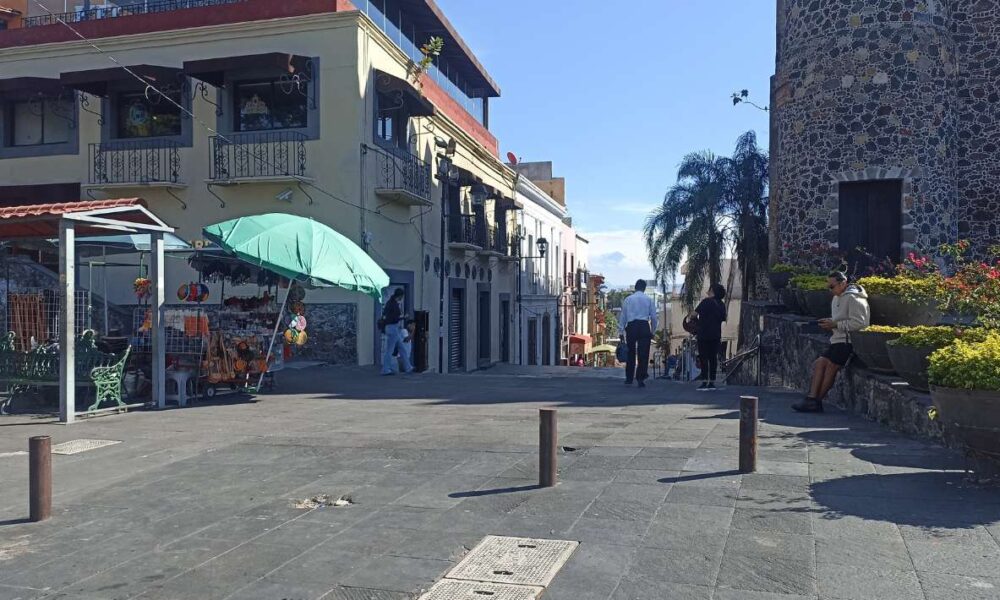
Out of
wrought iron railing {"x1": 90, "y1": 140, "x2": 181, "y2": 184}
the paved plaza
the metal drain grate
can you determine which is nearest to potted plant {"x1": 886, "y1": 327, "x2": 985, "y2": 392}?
the paved plaza

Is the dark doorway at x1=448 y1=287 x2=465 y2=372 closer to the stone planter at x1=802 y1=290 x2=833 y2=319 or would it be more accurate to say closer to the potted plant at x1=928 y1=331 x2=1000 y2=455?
the stone planter at x1=802 y1=290 x2=833 y2=319

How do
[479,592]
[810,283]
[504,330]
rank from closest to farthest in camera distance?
[479,592] < [810,283] < [504,330]

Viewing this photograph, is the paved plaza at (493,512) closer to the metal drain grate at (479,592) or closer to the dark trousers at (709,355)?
the metal drain grate at (479,592)

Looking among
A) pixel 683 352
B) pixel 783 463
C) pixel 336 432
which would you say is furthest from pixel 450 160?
pixel 783 463

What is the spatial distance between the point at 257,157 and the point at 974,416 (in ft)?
49.9

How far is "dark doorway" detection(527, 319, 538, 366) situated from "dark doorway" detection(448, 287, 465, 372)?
928 centimetres

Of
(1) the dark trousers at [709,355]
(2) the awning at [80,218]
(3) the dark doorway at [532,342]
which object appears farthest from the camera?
(3) the dark doorway at [532,342]

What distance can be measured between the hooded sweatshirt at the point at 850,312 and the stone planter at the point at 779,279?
279 inches

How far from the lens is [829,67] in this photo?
17156 mm

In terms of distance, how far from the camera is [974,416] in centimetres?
562

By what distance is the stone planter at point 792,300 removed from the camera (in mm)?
15711

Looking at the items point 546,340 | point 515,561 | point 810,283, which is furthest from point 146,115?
point 546,340

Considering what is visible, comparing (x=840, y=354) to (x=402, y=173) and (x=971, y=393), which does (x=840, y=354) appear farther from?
(x=402, y=173)

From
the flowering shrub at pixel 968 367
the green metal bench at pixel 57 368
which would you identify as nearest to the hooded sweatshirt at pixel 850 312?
the flowering shrub at pixel 968 367
